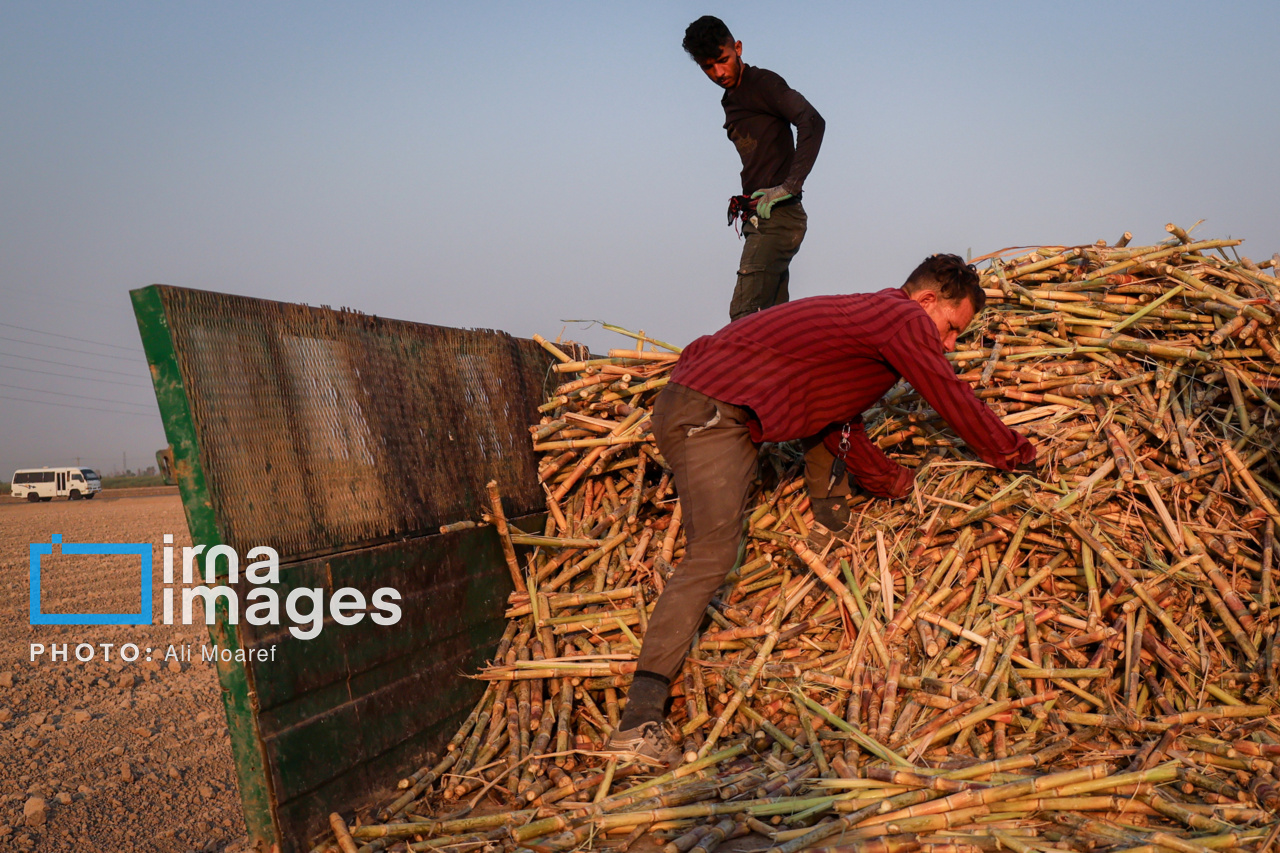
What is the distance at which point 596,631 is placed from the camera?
12.7ft

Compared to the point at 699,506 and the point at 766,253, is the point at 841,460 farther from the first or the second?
the point at 766,253

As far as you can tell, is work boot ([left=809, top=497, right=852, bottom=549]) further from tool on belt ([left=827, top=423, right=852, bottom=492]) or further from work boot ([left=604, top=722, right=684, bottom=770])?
work boot ([left=604, top=722, right=684, bottom=770])

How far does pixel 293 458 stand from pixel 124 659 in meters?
3.39

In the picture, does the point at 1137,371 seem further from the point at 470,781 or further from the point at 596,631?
the point at 470,781

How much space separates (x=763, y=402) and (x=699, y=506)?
0.46 meters

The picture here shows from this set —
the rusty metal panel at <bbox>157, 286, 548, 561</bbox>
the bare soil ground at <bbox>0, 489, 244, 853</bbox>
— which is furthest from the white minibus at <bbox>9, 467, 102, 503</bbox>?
the rusty metal panel at <bbox>157, 286, 548, 561</bbox>

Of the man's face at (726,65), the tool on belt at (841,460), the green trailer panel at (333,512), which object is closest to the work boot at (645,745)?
the green trailer panel at (333,512)

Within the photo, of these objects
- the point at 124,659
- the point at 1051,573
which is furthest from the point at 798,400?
the point at 124,659

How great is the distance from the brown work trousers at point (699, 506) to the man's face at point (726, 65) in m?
2.14

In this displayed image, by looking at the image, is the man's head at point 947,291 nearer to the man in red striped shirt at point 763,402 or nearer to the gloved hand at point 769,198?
the man in red striped shirt at point 763,402

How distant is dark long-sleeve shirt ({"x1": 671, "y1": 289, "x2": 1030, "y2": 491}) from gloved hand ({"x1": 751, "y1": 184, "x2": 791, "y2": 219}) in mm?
1383

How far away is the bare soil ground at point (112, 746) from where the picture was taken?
3322 mm

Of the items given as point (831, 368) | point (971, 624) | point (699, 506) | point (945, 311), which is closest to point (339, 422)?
point (699, 506)

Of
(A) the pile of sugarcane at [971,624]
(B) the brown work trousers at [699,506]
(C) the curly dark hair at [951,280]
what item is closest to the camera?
(A) the pile of sugarcane at [971,624]
